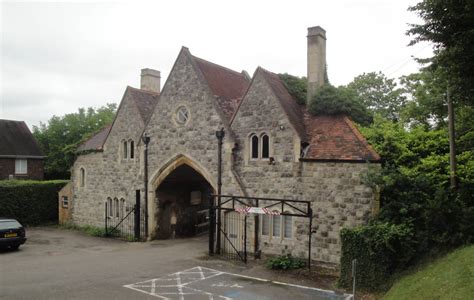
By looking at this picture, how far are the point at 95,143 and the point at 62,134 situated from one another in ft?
75.4

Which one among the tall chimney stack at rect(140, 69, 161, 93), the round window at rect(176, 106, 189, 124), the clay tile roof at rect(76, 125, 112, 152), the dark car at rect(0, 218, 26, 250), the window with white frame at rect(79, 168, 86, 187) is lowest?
the dark car at rect(0, 218, 26, 250)

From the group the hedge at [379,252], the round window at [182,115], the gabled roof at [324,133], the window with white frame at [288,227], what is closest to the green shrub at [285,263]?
the window with white frame at [288,227]

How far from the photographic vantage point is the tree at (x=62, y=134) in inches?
1734

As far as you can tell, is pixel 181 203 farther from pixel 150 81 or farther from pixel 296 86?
pixel 296 86

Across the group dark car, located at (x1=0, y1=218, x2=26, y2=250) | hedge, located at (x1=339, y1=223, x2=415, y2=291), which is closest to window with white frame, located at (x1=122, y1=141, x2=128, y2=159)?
dark car, located at (x1=0, y1=218, x2=26, y2=250)

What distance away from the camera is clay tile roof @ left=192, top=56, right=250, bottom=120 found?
67.6ft

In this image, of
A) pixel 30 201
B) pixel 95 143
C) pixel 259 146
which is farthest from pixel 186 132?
pixel 30 201

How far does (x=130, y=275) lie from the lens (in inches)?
605

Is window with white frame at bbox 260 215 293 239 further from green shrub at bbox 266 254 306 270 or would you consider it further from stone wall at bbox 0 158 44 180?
stone wall at bbox 0 158 44 180

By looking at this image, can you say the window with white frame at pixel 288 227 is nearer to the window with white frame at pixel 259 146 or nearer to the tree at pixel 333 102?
the window with white frame at pixel 259 146

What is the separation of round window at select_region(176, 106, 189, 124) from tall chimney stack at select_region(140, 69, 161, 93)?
29.3ft

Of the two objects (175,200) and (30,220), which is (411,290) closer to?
(175,200)

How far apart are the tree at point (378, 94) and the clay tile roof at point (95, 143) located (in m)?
21.7

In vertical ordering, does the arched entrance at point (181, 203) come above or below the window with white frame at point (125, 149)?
below
